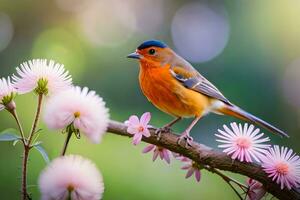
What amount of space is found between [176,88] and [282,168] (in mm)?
678

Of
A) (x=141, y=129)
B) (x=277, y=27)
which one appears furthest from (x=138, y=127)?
(x=277, y=27)

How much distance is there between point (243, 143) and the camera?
25.0 inches

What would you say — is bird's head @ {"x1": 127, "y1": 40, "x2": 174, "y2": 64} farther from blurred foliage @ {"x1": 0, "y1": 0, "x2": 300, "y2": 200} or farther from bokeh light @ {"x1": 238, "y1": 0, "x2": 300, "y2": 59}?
bokeh light @ {"x1": 238, "y1": 0, "x2": 300, "y2": 59}

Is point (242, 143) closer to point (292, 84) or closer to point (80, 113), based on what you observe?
point (80, 113)

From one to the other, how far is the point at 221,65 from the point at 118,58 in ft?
2.68

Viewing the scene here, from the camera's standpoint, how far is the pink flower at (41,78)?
1.81 feet

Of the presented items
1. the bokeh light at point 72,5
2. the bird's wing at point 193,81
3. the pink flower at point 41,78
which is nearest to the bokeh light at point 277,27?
the bokeh light at point 72,5

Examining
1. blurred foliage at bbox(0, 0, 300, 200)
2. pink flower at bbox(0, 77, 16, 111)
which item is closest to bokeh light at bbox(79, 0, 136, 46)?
blurred foliage at bbox(0, 0, 300, 200)

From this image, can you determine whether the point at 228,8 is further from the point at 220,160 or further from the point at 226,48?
the point at 220,160

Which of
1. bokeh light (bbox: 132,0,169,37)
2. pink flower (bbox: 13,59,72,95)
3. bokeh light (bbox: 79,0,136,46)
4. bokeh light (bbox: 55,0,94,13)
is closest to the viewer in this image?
pink flower (bbox: 13,59,72,95)

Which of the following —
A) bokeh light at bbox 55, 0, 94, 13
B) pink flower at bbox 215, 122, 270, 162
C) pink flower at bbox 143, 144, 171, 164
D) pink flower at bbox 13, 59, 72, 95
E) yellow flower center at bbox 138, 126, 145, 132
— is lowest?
pink flower at bbox 13, 59, 72, 95

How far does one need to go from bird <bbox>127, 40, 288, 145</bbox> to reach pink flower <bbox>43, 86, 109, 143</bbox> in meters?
0.69

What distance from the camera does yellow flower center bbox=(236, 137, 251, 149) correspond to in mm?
633

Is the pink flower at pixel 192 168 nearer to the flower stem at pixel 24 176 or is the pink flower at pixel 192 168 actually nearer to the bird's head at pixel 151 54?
the flower stem at pixel 24 176
